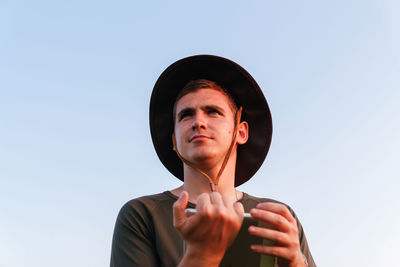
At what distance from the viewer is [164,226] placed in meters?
3.98

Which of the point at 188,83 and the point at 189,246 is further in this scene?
the point at 188,83

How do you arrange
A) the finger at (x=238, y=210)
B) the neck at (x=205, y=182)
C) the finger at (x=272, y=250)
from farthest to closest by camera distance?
the neck at (x=205, y=182), the finger at (x=272, y=250), the finger at (x=238, y=210)

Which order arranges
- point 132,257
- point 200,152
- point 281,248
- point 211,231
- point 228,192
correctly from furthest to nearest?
point 228,192 → point 200,152 → point 132,257 → point 281,248 → point 211,231

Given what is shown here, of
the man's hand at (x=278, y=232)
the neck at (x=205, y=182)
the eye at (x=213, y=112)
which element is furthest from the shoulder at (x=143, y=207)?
the man's hand at (x=278, y=232)

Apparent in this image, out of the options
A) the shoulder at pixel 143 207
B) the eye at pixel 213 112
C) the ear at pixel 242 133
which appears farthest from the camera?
the ear at pixel 242 133

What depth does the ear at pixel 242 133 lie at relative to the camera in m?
4.68

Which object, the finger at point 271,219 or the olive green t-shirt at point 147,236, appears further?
the olive green t-shirt at point 147,236

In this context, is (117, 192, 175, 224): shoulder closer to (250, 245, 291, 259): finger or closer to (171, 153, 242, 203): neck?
(171, 153, 242, 203): neck

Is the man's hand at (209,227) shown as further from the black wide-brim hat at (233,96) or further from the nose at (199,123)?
the black wide-brim hat at (233,96)

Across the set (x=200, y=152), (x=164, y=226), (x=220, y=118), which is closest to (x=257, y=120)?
(x=220, y=118)

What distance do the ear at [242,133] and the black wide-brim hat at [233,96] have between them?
7 centimetres

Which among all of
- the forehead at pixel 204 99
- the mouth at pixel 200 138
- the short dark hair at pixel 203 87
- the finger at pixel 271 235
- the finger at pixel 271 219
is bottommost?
the finger at pixel 271 235

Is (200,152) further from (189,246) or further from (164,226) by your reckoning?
(189,246)

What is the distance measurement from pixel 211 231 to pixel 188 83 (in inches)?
96.4
